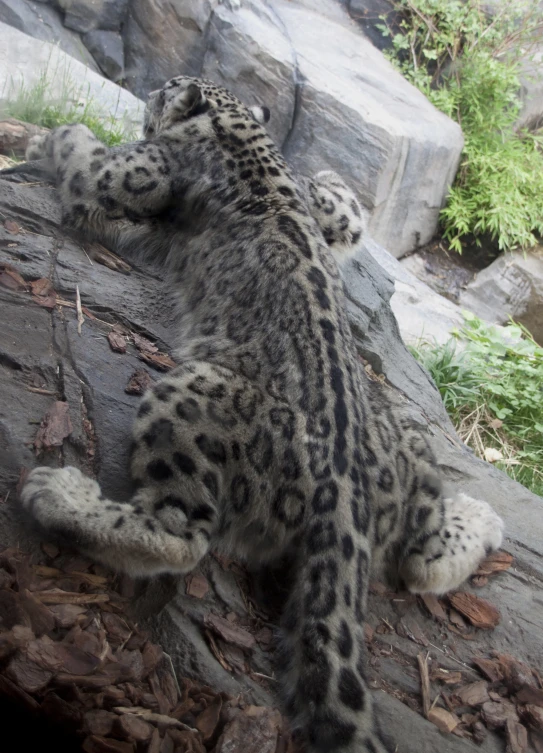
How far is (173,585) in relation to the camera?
3320 mm

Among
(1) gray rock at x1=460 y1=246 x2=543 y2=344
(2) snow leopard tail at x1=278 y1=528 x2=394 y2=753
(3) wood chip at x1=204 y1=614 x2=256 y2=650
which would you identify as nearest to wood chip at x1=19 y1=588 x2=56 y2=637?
(3) wood chip at x1=204 y1=614 x2=256 y2=650

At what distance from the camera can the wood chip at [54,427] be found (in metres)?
3.41

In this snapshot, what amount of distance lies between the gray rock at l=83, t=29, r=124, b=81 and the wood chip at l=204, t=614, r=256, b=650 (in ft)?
35.3

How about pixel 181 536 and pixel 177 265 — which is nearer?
pixel 181 536

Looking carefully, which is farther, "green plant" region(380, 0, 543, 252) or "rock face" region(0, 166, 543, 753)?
"green plant" region(380, 0, 543, 252)

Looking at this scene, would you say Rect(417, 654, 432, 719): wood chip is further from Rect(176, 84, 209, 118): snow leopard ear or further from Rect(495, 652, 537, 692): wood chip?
Rect(176, 84, 209, 118): snow leopard ear

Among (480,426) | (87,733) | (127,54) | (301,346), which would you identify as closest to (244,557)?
(301,346)

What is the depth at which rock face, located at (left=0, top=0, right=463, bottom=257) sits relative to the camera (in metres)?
11.9

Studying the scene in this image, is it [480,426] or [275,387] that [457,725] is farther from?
[480,426]

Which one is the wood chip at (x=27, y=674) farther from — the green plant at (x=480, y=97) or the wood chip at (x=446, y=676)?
the green plant at (x=480, y=97)

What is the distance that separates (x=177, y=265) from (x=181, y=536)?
2.41 meters

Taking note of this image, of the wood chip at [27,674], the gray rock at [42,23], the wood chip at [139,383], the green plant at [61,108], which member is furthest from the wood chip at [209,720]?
the gray rock at [42,23]

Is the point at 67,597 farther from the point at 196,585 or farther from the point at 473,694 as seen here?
the point at 473,694

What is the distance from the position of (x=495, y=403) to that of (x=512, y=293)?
6.32 metres
